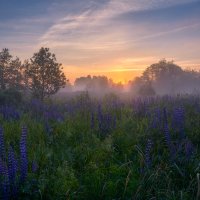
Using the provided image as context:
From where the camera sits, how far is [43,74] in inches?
739

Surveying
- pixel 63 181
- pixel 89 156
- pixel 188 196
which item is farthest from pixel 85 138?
pixel 188 196

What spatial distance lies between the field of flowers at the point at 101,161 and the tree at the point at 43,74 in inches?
413

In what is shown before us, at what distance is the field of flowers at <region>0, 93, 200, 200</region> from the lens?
4.89 meters

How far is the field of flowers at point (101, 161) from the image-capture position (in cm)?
489

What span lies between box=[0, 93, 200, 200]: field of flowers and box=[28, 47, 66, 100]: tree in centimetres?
1048

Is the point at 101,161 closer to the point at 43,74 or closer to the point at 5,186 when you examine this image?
the point at 5,186

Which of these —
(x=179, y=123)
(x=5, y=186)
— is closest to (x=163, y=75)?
(x=179, y=123)

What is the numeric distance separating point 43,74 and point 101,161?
13.5 meters

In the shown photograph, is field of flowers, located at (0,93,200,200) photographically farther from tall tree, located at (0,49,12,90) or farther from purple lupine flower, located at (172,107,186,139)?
tall tree, located at (0,49,12,90)

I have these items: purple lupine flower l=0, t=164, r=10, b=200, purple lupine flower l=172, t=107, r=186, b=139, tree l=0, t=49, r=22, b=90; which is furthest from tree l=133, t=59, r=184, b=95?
purple lupine flower l=0, t=164, r=10, b=200

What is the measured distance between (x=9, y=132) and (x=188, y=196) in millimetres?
4367

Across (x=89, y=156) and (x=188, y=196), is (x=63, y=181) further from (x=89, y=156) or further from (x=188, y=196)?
(x=188, y=196)

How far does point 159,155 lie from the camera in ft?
21.1

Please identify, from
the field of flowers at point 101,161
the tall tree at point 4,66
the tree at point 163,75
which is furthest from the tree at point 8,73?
the tree at point 163,75
